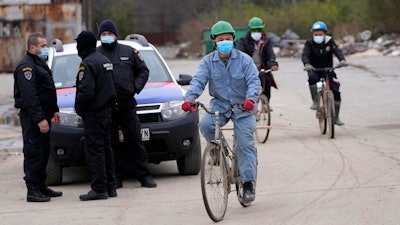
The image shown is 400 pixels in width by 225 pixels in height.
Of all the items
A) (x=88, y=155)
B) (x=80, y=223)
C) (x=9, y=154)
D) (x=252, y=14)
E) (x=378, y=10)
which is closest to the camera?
(x=80, y=223)

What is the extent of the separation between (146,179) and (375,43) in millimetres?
34126

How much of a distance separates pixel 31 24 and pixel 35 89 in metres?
25.3

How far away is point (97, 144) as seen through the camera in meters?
A: 10.6

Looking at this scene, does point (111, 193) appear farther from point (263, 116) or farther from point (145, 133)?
point (263, 116)

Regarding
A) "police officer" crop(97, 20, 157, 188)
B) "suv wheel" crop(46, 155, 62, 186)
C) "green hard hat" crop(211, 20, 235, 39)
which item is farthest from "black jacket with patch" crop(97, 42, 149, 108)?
"green hard hat" crop(211, 20, 235, 39)

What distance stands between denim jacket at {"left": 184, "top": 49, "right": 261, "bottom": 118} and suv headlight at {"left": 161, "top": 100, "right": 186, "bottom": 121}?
2205 millimetres

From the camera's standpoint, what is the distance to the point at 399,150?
13578mm

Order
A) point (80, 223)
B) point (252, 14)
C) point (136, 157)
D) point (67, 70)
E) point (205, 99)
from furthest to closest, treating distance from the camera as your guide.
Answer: point (252, 14) < point (205, 99) < point (67, 70) < point (136, 157) < point (80, 223)

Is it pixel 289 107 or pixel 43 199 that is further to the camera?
pixel 289 107

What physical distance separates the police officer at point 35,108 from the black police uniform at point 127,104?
2.83 feet

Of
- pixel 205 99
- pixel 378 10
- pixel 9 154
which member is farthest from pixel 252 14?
pixel 9 154

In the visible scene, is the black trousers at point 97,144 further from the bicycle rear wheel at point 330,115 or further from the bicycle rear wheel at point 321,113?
the bicycle rear wheel at point 321,113

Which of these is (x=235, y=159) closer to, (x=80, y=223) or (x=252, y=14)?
(x=80, y=223)

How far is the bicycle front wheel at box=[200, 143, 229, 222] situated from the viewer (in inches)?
343
